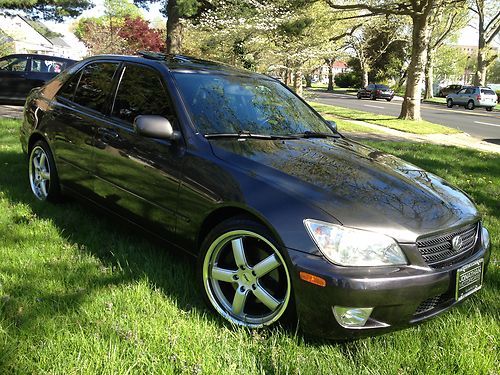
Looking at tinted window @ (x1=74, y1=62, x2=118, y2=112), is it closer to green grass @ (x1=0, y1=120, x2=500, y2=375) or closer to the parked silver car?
green grass @ (x1=0, y1=120, x2=500, y2=375)

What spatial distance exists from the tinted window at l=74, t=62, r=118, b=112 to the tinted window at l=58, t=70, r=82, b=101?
8 cm

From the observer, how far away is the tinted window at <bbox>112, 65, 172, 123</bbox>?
11.5ft

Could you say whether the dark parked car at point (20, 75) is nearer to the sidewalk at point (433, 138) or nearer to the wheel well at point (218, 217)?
the sidewalk at point (433, 138)

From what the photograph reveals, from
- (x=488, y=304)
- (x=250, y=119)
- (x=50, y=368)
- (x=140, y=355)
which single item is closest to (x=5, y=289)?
(x=50, y=368)

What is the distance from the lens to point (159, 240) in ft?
10.9

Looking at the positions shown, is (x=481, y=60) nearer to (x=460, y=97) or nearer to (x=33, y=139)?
(x=460, y=97)

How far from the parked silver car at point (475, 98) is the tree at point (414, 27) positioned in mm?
17926

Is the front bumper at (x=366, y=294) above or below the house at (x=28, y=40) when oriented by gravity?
below

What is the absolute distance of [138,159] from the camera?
11.1 feet

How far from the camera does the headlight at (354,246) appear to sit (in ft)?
7.59

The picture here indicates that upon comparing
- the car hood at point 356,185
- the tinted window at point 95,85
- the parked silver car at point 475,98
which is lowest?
the car hood at point 356,185

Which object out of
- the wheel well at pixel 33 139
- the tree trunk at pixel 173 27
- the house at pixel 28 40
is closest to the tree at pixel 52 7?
the house at pixel 28 40

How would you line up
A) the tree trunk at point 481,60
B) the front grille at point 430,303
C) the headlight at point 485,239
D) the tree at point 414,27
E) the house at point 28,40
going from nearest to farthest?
the front grille at point 430,303
the headlight at point 485,239
the tree at point 414,27
the house at point 28,40
the tree trunk at point 481,60

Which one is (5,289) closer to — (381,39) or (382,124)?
(382,124)
